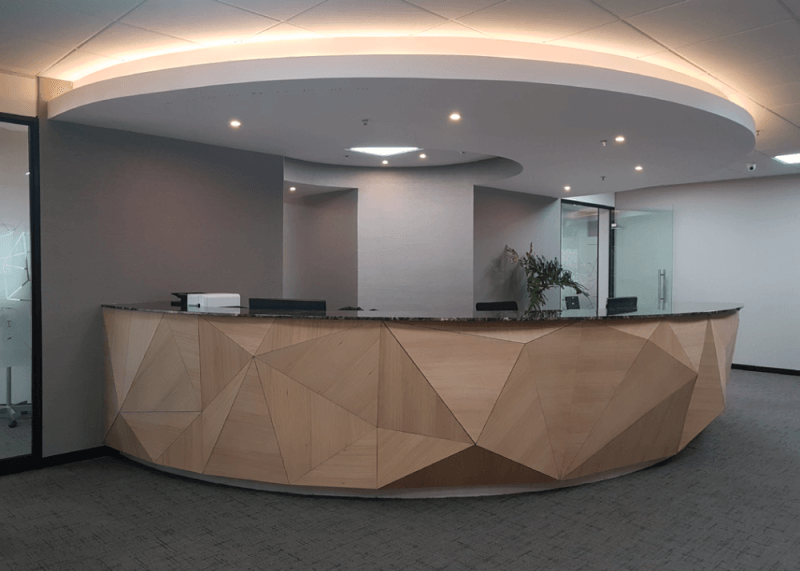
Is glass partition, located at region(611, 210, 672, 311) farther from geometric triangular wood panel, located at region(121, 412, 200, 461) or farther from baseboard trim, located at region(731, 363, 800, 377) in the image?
geometric triangular wood panel, located at region(121, 412, 200, 461)

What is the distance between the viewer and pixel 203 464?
13.3 ft

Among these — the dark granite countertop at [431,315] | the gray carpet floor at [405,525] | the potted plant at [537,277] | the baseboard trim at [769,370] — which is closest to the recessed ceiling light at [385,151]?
the potted plant at [537,277]

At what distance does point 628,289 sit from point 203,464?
7746 mm

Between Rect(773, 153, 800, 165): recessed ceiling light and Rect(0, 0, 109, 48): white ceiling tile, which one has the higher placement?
Rect(0, 0, 109, 48): white ceiling tile

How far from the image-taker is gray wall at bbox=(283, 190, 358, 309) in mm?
8055

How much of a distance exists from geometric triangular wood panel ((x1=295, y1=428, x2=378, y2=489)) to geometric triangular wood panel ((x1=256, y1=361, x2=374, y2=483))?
0.11 ft

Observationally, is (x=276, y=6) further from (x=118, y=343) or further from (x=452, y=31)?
(x=118, y=343)

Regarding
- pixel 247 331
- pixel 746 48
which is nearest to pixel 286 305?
pixel 247 331

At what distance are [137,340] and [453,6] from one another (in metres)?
3.25

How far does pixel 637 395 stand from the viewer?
415cm

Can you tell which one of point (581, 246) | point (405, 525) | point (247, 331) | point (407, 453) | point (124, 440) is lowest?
point (405, 525)

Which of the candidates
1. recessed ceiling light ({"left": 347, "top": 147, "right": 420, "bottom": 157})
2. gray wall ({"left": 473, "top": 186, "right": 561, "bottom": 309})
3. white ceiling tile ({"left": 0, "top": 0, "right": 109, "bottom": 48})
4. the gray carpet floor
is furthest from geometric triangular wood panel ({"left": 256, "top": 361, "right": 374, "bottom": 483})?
gray wall ({"left": 473, "top": 186, "right": 561, "bottom": 309})

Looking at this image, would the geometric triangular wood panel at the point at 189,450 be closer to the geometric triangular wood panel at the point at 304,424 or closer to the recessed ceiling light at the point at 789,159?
the geometric triangular wood panel at the point at 304,424

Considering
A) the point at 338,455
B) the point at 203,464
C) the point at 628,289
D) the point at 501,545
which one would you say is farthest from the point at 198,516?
the point at 628,289
